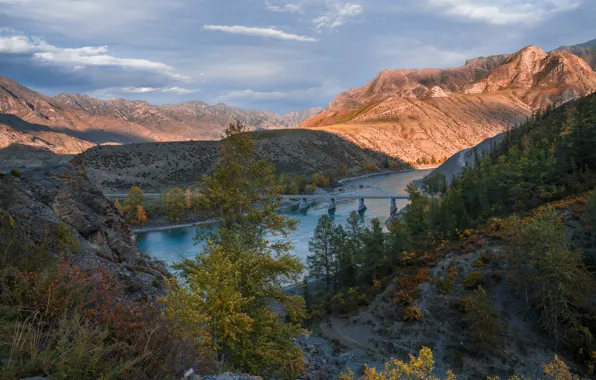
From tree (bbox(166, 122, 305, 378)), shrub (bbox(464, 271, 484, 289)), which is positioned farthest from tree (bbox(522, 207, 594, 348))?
tree (bbox(166, 122, 305, 378))

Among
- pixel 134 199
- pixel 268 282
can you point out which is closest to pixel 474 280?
pixel 268 282

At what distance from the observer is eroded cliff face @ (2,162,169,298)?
42.5 ft

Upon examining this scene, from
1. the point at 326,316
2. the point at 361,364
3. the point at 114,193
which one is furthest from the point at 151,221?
the point at 361,364

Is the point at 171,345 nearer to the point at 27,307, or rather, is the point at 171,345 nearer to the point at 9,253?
the point at 27,307

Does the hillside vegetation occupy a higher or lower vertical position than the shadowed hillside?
lower

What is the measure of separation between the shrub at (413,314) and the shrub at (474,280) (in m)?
3.01

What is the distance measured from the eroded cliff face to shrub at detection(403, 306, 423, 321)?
43.1ft

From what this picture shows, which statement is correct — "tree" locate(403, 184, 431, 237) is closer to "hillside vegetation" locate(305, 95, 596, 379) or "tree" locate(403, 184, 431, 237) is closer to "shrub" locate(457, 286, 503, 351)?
"hillside vegetation" locate(305, 95, 596, 379)

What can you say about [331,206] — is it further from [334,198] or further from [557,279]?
[557,279]

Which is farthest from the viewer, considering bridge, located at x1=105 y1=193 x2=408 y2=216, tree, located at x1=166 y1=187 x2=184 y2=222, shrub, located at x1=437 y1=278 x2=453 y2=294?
bridge, located at x1=105 y1=193 x2=408 y2=216

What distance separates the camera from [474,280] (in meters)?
21.1

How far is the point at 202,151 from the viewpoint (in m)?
108

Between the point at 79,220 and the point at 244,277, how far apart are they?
1011 cm

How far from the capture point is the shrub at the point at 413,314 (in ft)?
69.3
